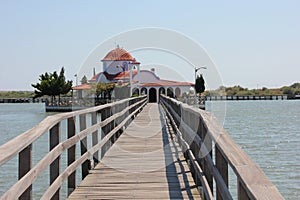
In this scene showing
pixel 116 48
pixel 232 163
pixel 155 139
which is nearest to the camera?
pixel 232 163

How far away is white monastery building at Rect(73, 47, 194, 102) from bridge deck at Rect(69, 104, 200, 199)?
56178 mm

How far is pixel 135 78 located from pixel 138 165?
64382 mm

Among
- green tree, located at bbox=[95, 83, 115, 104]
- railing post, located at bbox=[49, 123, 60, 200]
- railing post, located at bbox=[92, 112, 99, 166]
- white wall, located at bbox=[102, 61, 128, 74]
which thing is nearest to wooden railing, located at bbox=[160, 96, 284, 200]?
railing post, located at bbox=[49, 123, 60, 200]

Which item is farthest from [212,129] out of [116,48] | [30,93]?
[30,93]

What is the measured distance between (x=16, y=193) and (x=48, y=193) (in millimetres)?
1198

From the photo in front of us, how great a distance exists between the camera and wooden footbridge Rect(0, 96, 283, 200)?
283cm

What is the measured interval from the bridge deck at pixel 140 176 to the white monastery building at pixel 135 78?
5618 cm

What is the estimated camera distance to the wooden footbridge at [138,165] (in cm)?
283

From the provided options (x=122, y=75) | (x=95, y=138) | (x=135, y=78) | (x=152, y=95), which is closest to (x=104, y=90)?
(x=122, y=75)

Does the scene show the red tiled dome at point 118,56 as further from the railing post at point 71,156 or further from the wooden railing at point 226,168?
the wooden railing at point 226,168

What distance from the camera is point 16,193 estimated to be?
116 inches

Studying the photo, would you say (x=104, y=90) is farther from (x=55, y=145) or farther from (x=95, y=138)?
(x=55, y=145)

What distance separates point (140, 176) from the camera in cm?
664

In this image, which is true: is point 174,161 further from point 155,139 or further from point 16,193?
point 16,193
